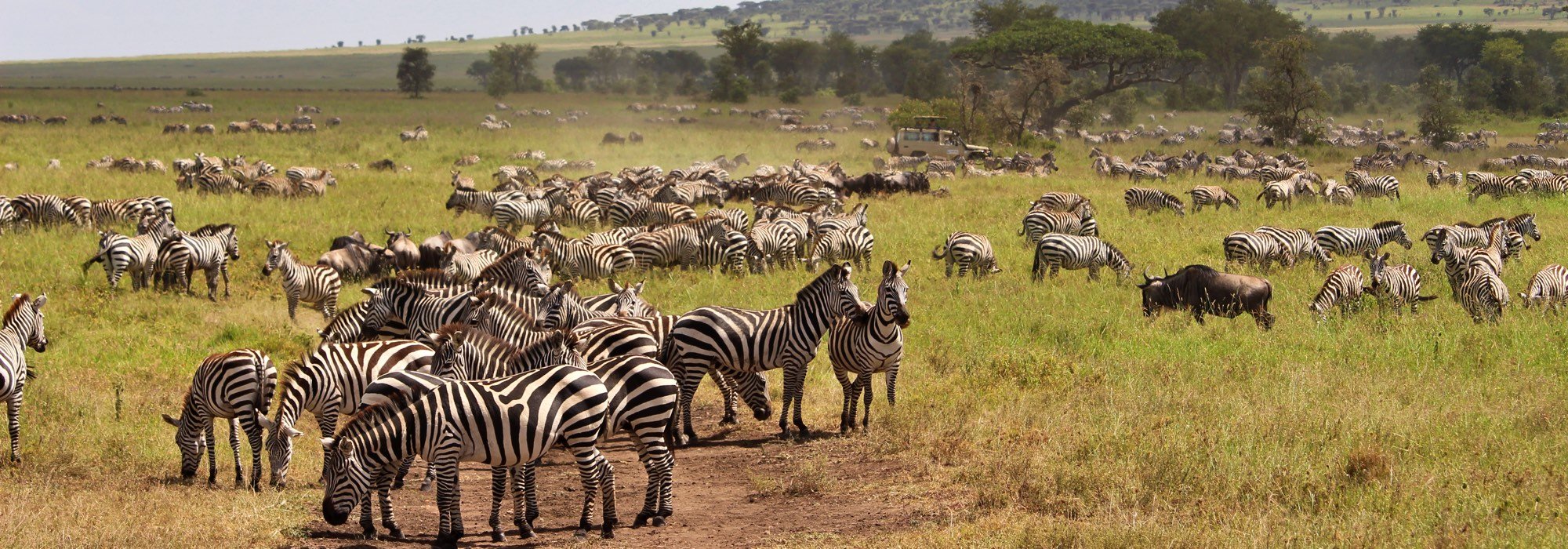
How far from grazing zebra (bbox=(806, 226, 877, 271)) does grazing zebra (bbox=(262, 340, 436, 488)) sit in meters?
10.9

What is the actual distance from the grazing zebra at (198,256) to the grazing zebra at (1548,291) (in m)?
18.3

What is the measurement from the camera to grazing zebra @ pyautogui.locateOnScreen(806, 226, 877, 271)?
21547mm

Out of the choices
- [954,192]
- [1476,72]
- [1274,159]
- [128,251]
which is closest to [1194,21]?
[1476,72]

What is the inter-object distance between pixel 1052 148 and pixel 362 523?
4628 centimetres

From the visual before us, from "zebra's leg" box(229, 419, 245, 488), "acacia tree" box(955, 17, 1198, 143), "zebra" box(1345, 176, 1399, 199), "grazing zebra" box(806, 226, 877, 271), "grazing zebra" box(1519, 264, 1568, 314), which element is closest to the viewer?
"zebra's leg" box(229, 419, 245, 488)

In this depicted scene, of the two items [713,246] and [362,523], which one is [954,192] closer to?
[713,246]

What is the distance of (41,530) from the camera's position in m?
8.32

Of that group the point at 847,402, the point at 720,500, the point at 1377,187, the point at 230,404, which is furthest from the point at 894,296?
the point at 1377,187

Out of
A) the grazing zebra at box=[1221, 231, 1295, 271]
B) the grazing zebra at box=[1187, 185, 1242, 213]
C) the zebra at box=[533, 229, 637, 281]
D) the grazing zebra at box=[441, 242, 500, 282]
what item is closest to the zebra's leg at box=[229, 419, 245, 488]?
the grazing zebra at box=[441, 242, 500, 282]

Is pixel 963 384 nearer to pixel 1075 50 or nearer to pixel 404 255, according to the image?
pixel 404 255

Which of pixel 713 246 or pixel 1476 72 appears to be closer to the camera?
pixel 713 246

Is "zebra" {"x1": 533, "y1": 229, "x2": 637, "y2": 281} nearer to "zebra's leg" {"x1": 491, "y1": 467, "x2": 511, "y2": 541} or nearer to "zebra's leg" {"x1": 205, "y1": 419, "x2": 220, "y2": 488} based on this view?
"zebra's leg" {"x1": 205, "y1": 419, "x2": 220, "y2": 488}

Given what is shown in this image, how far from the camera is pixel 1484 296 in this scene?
15.4 m

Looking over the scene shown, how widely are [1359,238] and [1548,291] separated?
575 centimetres
